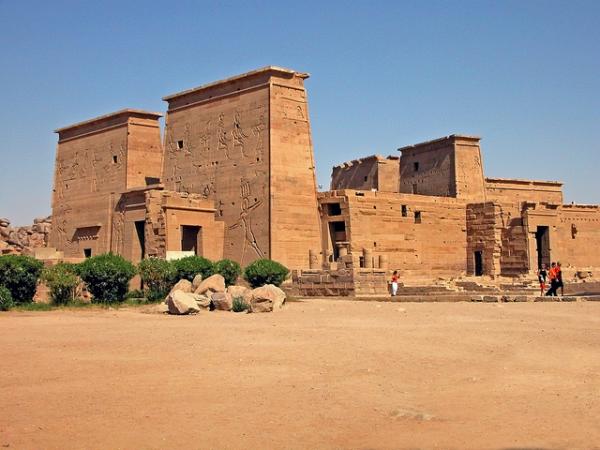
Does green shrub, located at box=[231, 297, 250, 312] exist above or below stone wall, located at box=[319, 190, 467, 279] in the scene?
below

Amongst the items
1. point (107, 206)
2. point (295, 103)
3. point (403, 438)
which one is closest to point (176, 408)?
point (403, 438)

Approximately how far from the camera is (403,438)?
5.19 meters

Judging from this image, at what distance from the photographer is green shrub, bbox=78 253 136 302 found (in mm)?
17953

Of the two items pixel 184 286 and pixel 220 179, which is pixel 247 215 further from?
pixel 184 286

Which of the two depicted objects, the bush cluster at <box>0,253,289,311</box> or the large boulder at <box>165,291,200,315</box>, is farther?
the bush cluster at <box>0,253,289,311</box>

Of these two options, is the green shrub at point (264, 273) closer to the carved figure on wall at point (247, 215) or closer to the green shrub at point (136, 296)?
the green shrub at point (136, 296)

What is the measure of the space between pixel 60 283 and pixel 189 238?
9340 mm

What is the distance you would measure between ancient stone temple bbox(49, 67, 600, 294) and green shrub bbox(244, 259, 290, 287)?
94 centimetres

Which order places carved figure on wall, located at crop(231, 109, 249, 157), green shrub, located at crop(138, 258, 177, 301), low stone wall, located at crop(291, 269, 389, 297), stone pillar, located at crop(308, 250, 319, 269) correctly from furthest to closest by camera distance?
carved figure on wall, located at crop(231, 109, 249, 157)
stone pillar, located at crop(308, 250, 319, 269)
low stone wall, located at crop(291, 269, 389, 297)
green shrub, located at crop(138, 258, 177, 301)

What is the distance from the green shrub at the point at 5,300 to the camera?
15875 millimetres

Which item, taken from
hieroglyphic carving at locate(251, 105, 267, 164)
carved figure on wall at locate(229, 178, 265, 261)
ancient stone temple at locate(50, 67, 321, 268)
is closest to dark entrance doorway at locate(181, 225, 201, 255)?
ancient stone temple at locate(50, 67, 321, 268)

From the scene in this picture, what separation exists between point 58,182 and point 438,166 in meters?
18.0

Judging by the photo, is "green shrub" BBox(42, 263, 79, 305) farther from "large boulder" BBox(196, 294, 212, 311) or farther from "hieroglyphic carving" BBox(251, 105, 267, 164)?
"hieroglyphic carving" BBox(251, 105, 267, 164)

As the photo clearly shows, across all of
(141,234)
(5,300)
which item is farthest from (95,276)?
(141,234)
